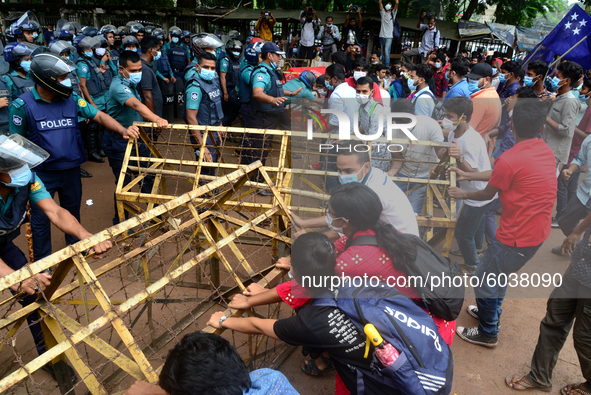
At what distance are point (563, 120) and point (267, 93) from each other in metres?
3.53

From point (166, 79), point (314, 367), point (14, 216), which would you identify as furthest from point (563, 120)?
point (166, 79)

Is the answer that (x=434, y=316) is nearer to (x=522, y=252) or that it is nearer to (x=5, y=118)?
(x=522, y=252)

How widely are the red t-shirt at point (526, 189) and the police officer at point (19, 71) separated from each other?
553 cm

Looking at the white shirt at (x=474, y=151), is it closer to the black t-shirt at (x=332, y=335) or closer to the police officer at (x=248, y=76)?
the black t-shirt at (x=332, y=335)

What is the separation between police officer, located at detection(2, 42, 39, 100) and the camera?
4777mm

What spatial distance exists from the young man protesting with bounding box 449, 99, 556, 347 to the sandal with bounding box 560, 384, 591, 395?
736 mm

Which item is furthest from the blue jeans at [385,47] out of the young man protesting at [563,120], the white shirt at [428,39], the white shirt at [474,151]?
the white shirt at [474,151]

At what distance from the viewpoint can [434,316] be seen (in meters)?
2.14

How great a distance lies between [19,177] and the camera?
2.32 meters

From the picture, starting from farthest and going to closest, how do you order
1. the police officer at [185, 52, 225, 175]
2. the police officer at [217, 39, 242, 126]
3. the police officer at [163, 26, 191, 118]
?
the police officer at [163, 26, 191, 118]
the police officer at [217, 39, 242, 126]
the police officer at [185, 52, 225, 175]

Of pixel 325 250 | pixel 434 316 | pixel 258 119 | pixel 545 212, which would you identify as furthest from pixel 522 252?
pixel 258 119

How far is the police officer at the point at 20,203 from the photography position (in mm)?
2143

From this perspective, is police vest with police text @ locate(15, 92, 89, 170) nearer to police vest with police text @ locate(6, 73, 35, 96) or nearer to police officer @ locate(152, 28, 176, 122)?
police vest with police text @ locate(6, 73, 35, 96)

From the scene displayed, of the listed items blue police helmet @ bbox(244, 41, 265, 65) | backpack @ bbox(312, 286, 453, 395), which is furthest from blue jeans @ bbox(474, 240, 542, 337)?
blue police helmet @ bbox(244, 41, 265, 65)
